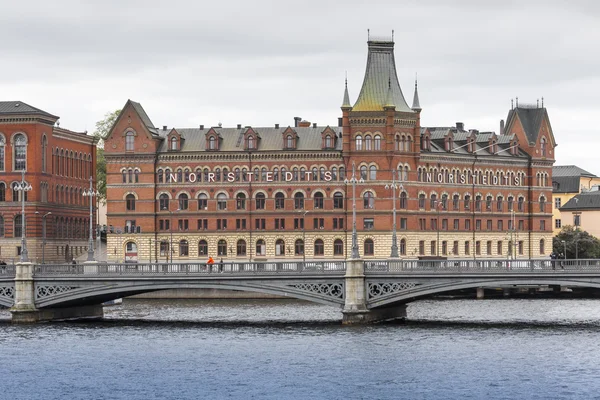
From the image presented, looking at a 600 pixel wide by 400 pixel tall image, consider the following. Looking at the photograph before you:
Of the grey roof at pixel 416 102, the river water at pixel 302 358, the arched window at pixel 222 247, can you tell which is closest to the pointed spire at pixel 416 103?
the grey roof at pixel 416 102

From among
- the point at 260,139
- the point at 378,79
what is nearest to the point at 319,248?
the point at 260,139

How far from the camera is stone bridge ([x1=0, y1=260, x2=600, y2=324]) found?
100 metres

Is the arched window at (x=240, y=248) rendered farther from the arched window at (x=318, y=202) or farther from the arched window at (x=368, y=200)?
the arched window at (x=368, y=200)

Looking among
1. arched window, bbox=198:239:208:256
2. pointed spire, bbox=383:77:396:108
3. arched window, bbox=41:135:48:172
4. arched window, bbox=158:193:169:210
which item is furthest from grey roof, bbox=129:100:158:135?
pointed spire, bbox=383:77:396:108

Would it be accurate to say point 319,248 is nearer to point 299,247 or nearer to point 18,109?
point 299,247

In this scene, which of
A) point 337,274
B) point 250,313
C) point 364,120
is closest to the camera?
point 337,274

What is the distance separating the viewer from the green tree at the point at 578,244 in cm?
18912

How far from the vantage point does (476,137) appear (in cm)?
17662

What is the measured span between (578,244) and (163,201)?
55.9 metres

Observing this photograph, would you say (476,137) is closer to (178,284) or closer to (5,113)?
(5,113)

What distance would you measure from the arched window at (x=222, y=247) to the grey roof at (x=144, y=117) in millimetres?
13989

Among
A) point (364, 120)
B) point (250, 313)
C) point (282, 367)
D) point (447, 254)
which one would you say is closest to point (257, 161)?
point (364, 120)

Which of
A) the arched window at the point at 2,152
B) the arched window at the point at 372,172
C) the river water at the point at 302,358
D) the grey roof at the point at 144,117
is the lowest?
the river water at the point at 302,358

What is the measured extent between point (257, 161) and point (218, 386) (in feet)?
279
